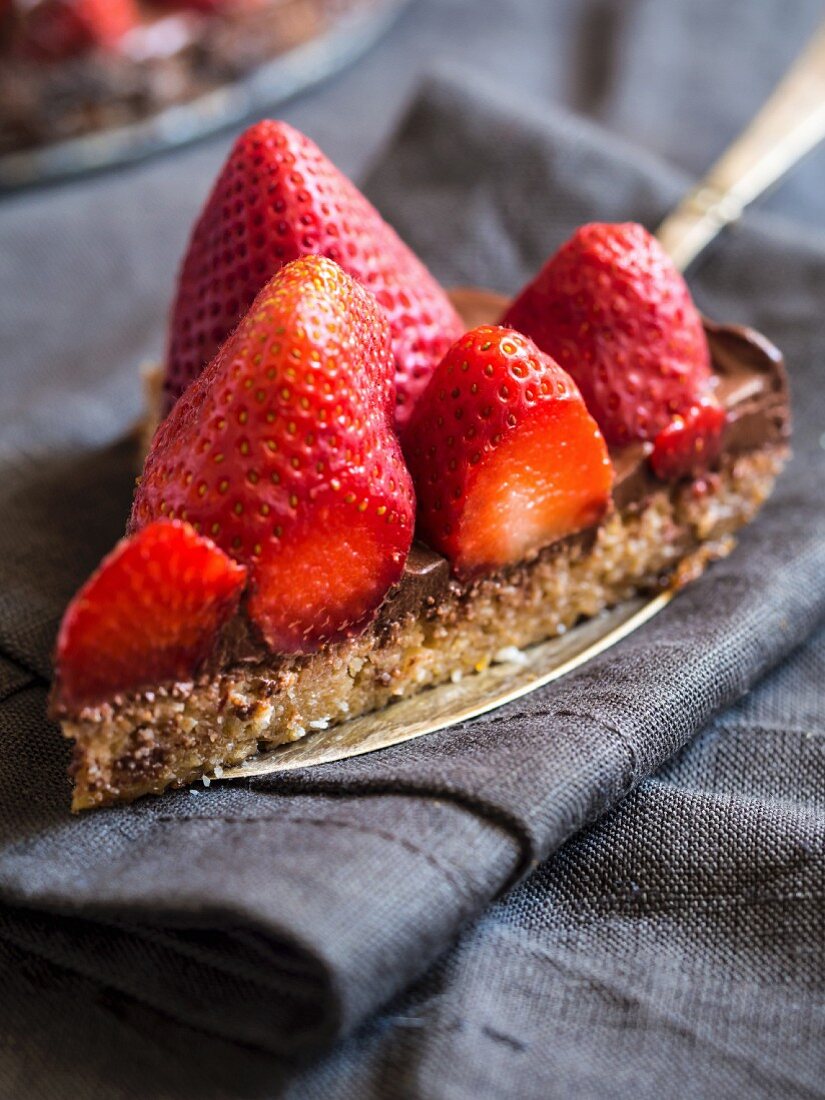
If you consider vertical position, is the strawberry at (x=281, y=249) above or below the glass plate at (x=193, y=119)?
above

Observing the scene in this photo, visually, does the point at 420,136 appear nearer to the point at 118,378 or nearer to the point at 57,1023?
the point at 118,378

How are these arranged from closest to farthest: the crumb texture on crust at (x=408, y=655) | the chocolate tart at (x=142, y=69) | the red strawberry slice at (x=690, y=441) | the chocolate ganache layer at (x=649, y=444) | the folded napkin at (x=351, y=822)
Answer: the folded napkin at (x=351, y=822), the crumb texture on crust at (x=408, y=655), the chocolate ganache layer at (x=649, y=444), the red strawberry slice at (x=690, y=441), the chocolate tart at (x=142, y=69)

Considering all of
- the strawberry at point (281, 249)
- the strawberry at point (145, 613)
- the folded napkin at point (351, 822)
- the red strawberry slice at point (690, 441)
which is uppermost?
the strawberry at point (281, 249)

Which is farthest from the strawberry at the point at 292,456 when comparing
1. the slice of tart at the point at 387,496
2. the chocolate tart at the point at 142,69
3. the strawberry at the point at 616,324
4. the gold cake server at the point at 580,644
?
the chocolate tart at the point at 142,69

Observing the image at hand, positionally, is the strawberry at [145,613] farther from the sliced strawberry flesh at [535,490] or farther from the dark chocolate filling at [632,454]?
the sliced strawberry flesh at [535,490]

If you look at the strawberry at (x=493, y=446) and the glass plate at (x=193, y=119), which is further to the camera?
the glass plate at (x=193, y=119)

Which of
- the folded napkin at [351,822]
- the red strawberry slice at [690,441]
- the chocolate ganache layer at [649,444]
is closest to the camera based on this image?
the folded napkin at [351,822]

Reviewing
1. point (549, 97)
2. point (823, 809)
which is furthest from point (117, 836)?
point (549, 97)
